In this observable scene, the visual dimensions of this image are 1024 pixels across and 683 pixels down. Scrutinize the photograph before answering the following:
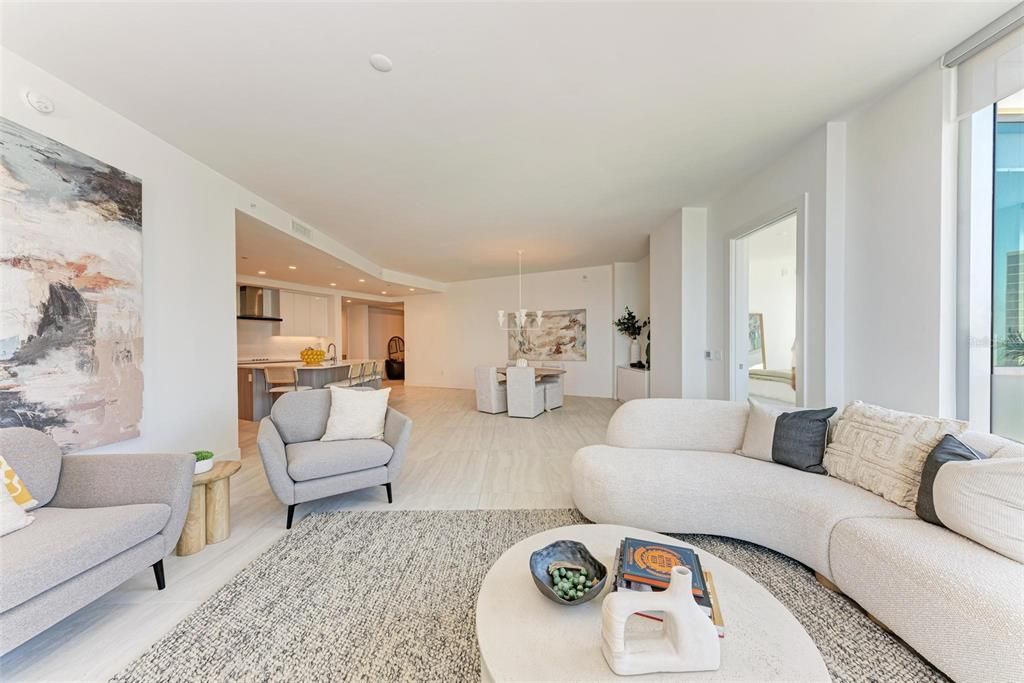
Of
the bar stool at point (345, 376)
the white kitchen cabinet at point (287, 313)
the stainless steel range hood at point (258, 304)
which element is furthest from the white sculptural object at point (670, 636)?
the white kitchen cabinet at point (287, 313)

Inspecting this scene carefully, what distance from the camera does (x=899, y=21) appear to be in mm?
1818

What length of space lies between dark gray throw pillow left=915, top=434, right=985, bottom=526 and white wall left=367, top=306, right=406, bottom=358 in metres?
11.3

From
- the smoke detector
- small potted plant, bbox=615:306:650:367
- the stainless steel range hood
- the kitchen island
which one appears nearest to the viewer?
the smoke detector

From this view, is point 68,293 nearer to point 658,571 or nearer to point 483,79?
point 483,79

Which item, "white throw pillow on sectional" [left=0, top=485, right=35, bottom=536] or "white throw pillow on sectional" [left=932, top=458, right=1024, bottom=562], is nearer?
"white throw pillow on sectional" [left=932, top=458, right=1024, bottom=562]

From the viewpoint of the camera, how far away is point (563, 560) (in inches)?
53.8

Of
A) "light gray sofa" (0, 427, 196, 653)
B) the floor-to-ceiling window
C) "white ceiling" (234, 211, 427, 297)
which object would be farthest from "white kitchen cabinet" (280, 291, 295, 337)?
the floor-to-ceiling window

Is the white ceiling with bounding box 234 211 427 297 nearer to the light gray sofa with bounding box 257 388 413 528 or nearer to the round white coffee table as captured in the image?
the light gray sofa with bounding box 257 388 413 528

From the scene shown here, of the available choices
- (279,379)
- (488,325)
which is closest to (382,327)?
(488,325)

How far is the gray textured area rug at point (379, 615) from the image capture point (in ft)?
4.50

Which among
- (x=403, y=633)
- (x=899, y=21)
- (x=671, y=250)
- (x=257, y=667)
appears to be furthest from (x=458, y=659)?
(x=671, y=250)

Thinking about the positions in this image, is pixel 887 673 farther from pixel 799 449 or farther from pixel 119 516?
pixel 119 516

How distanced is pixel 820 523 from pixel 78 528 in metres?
3.31

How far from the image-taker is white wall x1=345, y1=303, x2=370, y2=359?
35.7 feet
